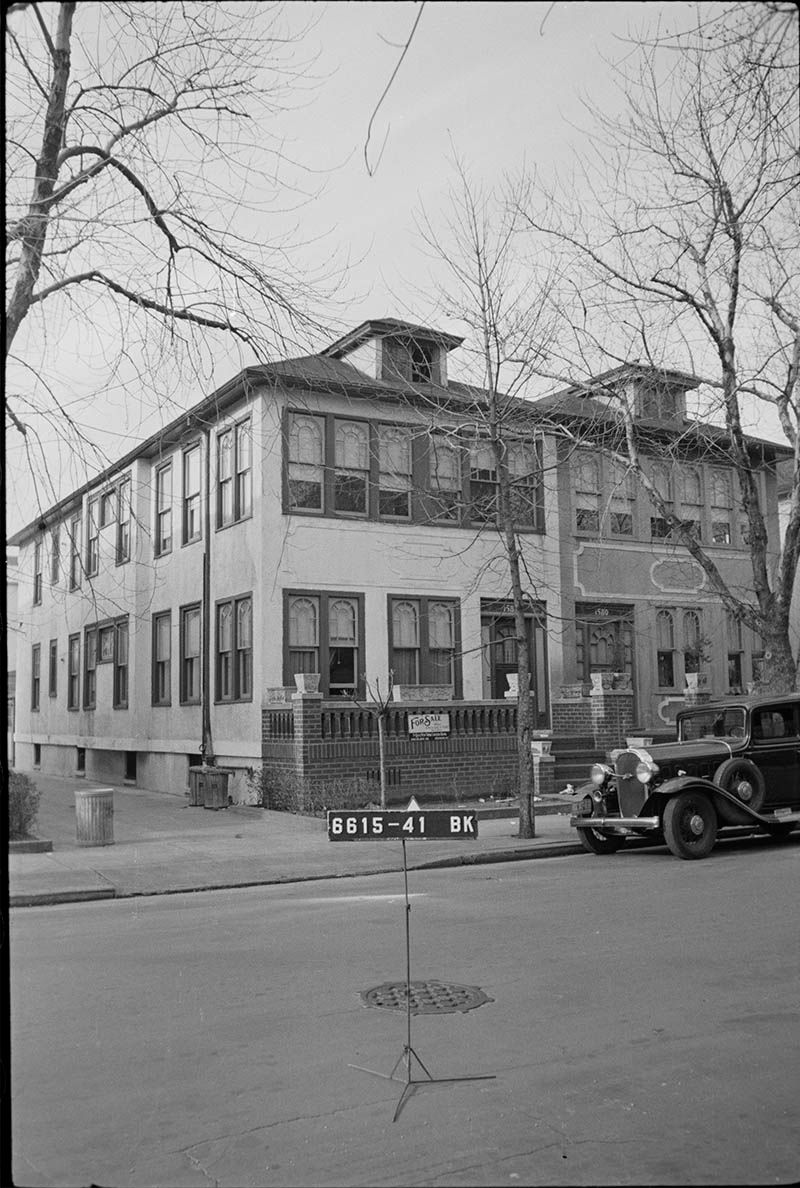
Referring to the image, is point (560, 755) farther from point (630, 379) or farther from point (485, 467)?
point (630, 379)

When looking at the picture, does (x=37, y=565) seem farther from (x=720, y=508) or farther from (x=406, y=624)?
(x=720, y=508)

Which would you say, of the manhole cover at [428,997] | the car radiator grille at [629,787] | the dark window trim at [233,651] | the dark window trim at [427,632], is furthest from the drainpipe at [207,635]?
the manhole cover at [428,997]

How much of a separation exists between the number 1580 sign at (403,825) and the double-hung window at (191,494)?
19150 millimetres

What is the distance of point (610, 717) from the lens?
23375 mm

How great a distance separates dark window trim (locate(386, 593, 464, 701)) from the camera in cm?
2266

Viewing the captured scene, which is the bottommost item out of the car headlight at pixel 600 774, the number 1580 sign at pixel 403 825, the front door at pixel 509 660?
the car headlight at pixel 600 774

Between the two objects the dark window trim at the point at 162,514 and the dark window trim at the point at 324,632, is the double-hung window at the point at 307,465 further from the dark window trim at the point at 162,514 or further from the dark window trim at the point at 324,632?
the dark window trim at the point at 162,514

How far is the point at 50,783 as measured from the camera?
30422mm

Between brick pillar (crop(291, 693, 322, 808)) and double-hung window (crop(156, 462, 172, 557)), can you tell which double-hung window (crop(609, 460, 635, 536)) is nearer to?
brick pillar (crop(291, 693, 322, 808))

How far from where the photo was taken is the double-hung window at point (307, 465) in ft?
71.5

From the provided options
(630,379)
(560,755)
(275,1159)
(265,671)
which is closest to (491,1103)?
(275,1159)

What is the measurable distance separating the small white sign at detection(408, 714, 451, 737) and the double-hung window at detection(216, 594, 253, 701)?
3296mm

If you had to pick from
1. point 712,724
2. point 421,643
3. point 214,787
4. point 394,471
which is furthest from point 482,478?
point 712,724

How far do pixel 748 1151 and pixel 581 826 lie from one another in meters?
10.1
